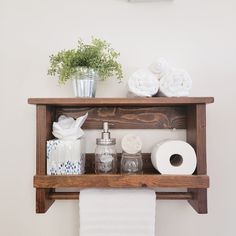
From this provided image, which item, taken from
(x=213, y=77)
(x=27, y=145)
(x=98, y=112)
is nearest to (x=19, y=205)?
(x=27, y=145)

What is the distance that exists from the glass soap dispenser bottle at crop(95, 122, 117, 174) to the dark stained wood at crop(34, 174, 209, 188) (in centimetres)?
6

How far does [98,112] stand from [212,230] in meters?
0.61

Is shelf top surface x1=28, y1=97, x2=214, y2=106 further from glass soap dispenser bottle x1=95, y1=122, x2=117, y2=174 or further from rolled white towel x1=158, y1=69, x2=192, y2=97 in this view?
glass soap dispenser bottle x1=95, y1=122, x2=117, y2=174

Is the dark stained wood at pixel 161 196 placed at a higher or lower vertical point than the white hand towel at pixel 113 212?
higher

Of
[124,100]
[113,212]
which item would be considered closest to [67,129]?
[124,100]

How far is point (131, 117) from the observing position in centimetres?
94

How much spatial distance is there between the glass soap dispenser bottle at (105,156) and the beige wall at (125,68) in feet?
0.63

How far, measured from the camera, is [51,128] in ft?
2.92

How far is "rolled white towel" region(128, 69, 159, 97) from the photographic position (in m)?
0.80

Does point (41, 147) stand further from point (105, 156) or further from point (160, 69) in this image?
point (160, 69)

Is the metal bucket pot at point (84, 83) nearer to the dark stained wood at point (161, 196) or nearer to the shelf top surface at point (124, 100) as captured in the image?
the shelf top surface at point (124, 100)

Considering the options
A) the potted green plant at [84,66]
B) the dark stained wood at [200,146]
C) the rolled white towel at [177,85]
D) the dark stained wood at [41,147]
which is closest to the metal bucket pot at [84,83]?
the potted green plant at [84,66]

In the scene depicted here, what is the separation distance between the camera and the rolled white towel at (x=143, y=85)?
802 mm

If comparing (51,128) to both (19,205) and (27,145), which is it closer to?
(27,145)
